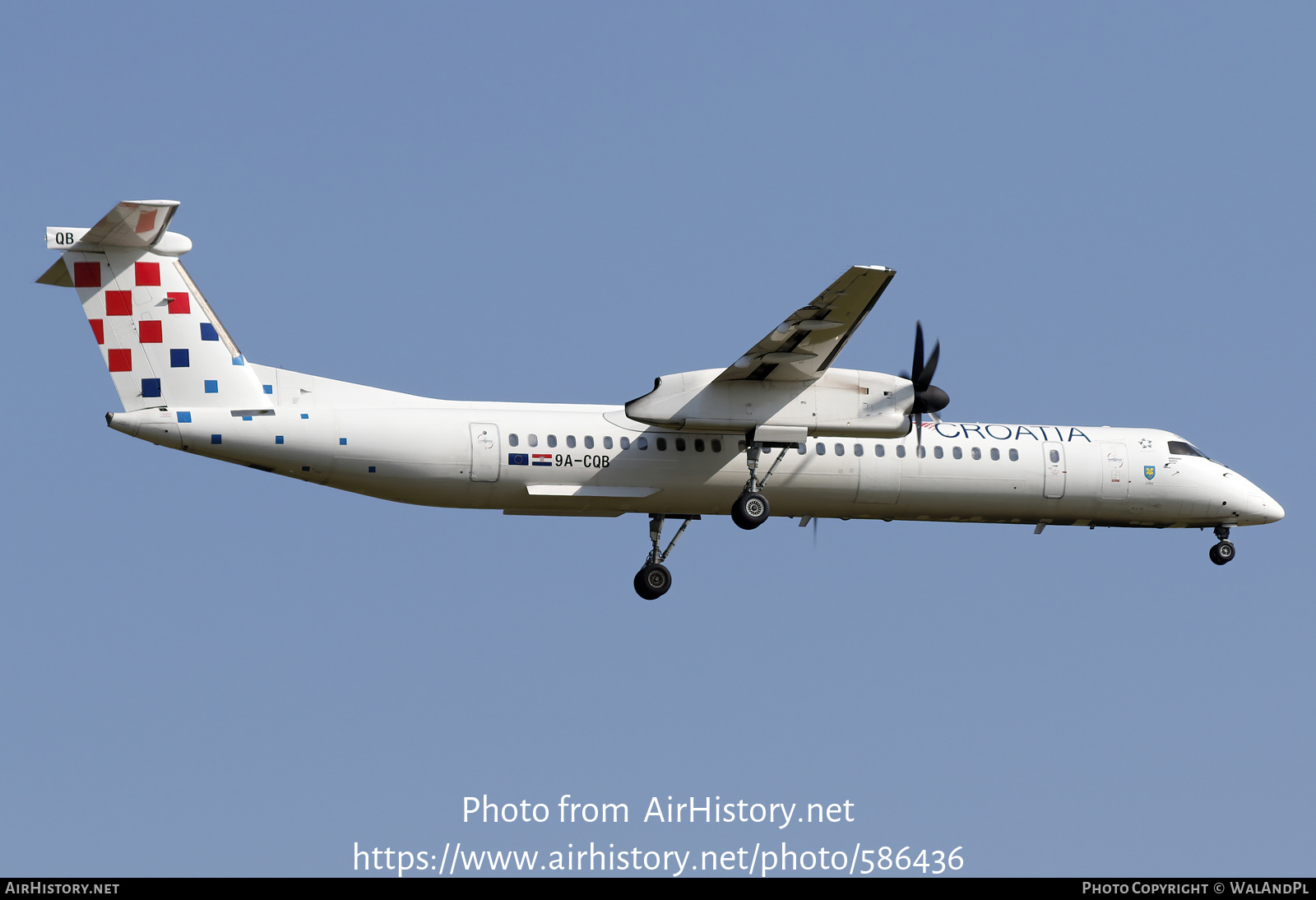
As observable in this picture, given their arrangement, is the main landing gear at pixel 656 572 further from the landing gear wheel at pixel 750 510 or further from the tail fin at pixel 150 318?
the tail fin at pixel 150 318

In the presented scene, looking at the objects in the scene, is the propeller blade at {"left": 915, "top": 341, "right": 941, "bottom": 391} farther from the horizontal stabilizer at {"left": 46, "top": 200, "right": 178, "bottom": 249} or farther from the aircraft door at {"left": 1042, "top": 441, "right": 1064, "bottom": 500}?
the horizontal stabilizer at {"left": 46, "top": 200, "right": 178, "bottom": 249}

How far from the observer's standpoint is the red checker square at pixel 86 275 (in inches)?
1005

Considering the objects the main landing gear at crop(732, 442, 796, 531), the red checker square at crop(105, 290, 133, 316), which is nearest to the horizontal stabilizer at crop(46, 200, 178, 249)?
the red checker square at crop(105, 290, 133, 316)

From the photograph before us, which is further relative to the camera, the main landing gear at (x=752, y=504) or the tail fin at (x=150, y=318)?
the main landing gear at (x=752, y=504)

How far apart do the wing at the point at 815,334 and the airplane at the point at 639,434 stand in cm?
4

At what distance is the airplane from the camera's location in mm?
25688

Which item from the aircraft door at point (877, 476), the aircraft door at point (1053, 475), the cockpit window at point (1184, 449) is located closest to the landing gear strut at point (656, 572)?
the aircraft door at point (877, 476)

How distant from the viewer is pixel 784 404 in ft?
88.8

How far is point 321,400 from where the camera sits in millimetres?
26812

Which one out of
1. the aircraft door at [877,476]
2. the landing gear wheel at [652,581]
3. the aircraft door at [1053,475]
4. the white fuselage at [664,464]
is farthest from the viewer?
the aircraft door at [1053,475]

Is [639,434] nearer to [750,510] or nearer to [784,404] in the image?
[750,510]

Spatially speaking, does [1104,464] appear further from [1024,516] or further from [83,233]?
[83,233]
